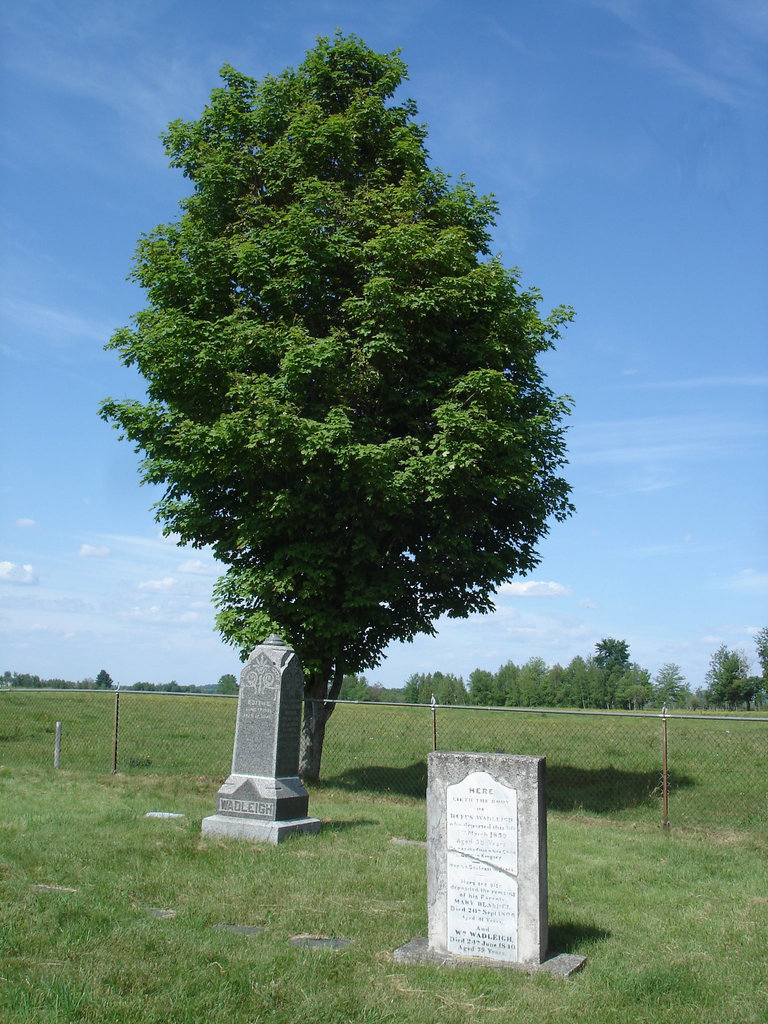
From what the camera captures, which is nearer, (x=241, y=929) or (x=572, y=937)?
(x=241, y=929)

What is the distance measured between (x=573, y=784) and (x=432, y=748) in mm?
2617

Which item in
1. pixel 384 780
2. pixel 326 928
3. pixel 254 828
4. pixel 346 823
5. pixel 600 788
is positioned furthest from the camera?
pixel 384 780

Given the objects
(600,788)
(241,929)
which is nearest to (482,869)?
(241,929)

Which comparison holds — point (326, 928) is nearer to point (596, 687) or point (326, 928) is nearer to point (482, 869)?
point (482, 869)

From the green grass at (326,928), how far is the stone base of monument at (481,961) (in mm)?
119

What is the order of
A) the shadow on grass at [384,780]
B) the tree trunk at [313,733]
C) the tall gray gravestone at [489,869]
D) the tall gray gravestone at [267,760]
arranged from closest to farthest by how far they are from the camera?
1. the tall gray gravestone at [489,869]
2. the tall gray gravestone at [267,760]
3. the shadow on grass at [384,780]
4. the tree trunk at [313,733]

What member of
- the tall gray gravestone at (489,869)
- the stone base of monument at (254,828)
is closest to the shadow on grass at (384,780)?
the stone base of monument at (254,828)

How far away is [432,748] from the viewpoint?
550 inches

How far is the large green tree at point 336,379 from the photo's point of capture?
12445mm

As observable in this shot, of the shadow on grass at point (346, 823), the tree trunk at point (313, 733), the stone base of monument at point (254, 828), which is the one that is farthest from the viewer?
the tree trunk at point (313, 733)

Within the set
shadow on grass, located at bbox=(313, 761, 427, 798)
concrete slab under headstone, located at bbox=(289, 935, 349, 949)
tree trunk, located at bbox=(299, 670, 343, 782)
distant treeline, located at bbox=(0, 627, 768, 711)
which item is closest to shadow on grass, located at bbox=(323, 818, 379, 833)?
shadow on grass, located at bbox=(313, 761, 427, 798)

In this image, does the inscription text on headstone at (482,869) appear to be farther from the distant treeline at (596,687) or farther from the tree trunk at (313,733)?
the distant treeline at (596,687)

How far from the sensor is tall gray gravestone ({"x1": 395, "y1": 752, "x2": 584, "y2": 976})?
5.23 meters

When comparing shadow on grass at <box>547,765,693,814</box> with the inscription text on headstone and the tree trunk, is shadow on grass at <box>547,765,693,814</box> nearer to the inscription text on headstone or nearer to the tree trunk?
the tree trunk
